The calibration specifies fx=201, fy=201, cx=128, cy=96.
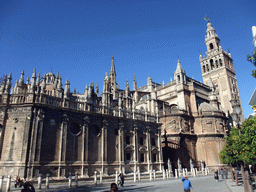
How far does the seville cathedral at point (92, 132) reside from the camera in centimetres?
1916

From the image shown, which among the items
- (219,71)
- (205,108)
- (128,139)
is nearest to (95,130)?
(128,139)

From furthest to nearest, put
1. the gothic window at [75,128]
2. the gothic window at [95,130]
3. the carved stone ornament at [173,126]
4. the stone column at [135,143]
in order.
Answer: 1. the carved stone ornament at [173,126]
2. the stone column at [135,143]
3. the gothic window at [95,130]
4. the gothic window at [75,128]

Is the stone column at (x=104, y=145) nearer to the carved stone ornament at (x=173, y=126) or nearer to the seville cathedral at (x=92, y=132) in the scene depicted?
the seville cathedral at (x=92, y=132)

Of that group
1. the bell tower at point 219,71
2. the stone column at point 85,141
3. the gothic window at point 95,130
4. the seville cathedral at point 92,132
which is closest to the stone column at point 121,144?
the seville cathedral at point 92,132

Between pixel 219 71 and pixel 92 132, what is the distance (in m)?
50.8

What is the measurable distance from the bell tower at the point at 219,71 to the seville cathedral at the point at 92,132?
18.1 meters

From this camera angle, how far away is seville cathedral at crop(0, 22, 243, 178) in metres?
19.2

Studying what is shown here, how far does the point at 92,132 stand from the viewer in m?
23.8

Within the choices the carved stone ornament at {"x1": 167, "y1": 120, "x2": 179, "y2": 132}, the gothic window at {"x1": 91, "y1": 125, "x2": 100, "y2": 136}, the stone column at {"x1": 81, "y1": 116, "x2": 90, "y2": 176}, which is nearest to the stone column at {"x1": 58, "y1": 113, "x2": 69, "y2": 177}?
the stone column at {"x1": 81, "y1": 116, "x2": 90, "y2": 176}

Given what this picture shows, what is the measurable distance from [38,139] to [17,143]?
6.04 ft

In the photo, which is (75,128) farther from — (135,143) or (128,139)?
(135,143)

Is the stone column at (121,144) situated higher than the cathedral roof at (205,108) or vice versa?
the cathedral roof at (205,108)

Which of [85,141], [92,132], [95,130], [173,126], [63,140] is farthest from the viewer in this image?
[173,126]

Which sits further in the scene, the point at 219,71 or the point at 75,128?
the point at 219,71
